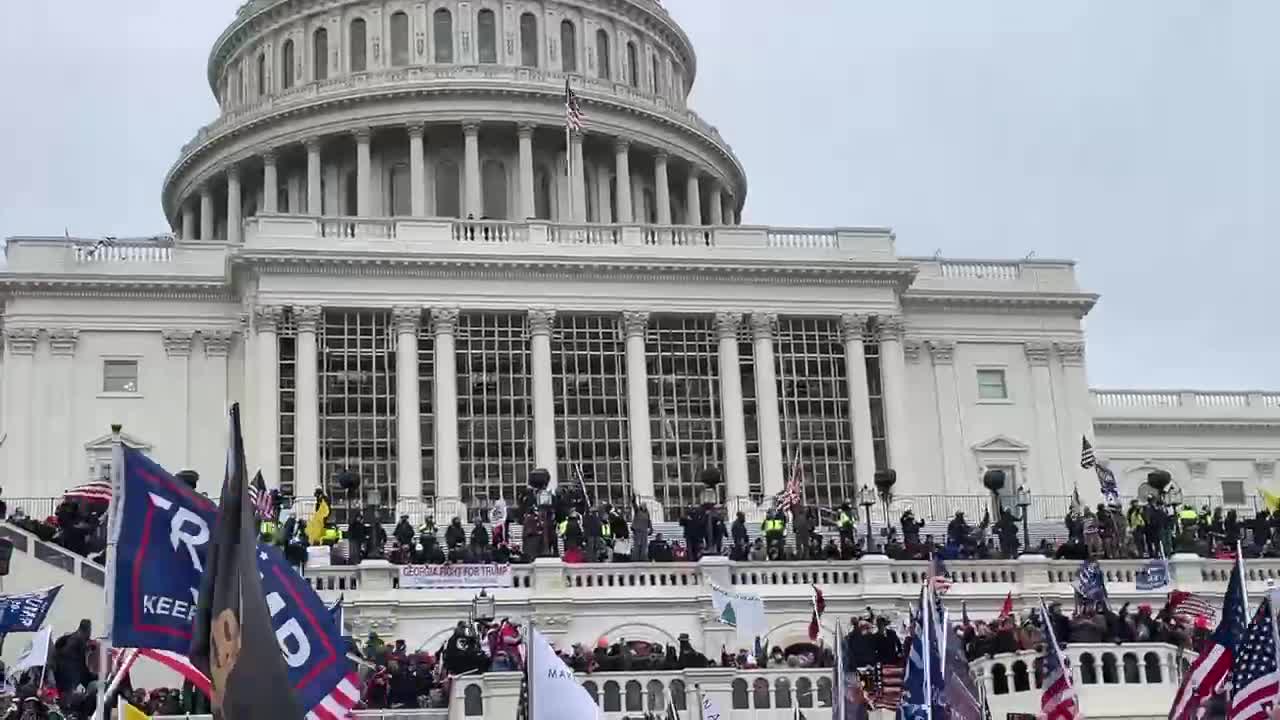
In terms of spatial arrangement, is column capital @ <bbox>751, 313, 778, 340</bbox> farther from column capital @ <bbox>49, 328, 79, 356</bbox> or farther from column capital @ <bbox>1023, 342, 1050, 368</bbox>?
column capital @ <bbox>49, 328, 79, 356</bbox>

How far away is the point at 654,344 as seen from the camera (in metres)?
60.0

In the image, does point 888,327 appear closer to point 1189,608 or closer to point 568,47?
point 1189,608

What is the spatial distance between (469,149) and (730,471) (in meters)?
23.4

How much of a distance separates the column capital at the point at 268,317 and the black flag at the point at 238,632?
44408 millimetres

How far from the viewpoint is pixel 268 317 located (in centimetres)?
5772

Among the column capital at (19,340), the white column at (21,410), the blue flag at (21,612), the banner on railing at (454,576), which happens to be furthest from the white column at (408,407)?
the blue flag at (21,612)

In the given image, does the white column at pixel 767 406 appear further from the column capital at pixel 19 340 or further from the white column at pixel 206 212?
the white column at pixel 206 212

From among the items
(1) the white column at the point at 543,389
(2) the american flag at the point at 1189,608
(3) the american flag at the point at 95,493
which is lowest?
(2) the american flag at the point at 1189,608

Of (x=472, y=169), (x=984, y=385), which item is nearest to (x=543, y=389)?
(x=984, y=385)

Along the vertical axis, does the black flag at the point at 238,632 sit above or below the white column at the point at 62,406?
below

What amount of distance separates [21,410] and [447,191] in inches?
910

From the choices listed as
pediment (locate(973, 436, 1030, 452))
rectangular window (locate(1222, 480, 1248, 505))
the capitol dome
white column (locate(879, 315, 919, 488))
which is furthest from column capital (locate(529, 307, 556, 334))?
rectangular window (locate(1222, 480, 1248, 505))

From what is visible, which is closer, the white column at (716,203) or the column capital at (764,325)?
the column capital at (764,325)

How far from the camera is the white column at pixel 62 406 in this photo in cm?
5872
